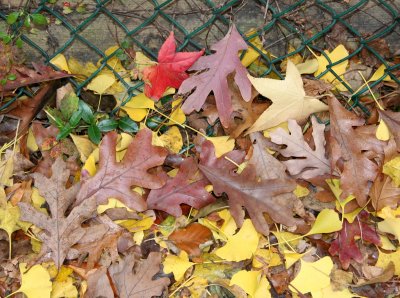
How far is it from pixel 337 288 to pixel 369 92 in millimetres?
822

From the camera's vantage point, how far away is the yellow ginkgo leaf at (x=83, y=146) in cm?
229

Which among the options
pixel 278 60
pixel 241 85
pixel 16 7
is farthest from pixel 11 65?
pixel 278 60

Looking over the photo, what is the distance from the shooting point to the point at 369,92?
2.39 metres

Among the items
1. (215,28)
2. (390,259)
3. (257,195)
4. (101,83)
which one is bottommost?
(390,259)

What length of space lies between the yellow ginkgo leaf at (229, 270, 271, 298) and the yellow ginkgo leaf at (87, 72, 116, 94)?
92 cm

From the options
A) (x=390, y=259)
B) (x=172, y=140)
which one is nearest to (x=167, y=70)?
(x=172, y=140)

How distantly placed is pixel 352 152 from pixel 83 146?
3.51ft

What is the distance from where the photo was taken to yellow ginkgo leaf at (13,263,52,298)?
2102 millimetres

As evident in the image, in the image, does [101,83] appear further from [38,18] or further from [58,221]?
[58,221]

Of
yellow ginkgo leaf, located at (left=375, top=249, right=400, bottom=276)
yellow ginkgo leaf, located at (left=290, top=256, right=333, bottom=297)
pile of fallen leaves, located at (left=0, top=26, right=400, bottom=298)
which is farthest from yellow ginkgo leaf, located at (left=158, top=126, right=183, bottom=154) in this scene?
yellow ginkgo leaf, located at (left=375, top=249, right=400, bottom=276)

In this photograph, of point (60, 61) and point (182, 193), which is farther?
point (60, 61)

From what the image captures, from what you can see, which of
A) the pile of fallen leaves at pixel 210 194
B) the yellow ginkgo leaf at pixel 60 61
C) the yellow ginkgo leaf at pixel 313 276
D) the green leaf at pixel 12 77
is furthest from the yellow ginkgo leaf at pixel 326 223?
the green leaf at pixel 12 77

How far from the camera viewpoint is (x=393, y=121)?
7.37ft

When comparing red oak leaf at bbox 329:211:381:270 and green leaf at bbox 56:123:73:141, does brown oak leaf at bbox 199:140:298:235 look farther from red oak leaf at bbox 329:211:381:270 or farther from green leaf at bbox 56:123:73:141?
green leaf at bbox 56:123:73:141
